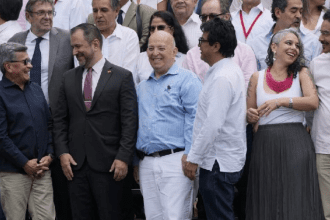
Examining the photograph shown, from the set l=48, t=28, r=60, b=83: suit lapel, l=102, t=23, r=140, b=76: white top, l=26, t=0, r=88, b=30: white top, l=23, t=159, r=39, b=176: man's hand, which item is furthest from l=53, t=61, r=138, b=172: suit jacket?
l=26, t=0, r=88, b=30: white top

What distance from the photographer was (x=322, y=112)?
4.32m

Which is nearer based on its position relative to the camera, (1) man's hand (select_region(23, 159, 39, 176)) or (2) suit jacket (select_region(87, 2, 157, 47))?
(1) man's hand (select_region(23, 159, 39, 176))

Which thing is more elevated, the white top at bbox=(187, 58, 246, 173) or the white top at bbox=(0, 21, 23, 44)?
the white top at bbox=(0, 21, 23, 44)

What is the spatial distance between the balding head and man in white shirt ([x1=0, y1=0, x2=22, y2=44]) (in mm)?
1921

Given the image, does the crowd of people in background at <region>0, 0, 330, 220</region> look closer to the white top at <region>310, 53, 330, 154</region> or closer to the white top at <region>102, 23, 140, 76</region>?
the white top at <region>310, 53, 330, 154</region>

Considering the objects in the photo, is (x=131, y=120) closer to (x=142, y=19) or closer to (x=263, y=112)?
(x=263, y=112)

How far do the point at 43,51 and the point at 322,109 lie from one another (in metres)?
2.77

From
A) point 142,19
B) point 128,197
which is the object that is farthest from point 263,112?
point 142,19

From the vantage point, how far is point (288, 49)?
4.21 m

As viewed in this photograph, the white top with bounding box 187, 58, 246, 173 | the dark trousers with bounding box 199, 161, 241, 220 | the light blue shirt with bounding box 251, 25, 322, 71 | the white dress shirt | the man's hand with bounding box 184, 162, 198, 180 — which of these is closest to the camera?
the white top with bounding box 187, 58, 246, 173

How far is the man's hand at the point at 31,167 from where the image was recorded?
14.6 ft

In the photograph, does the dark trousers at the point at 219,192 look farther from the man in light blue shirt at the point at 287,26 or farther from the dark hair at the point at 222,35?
the man in light blue shirt at the point at 287,26

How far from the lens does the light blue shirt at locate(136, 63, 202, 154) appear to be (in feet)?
14.0

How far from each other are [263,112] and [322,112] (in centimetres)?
57
